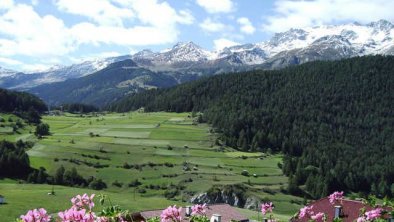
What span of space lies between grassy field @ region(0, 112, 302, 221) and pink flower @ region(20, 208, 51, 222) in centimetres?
8130

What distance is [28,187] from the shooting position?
109 metres

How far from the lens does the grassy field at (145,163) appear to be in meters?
105

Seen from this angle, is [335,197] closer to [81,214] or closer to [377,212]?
[377,212]

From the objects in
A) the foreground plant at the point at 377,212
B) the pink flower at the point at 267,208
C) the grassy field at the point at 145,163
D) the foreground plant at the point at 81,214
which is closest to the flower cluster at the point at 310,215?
the pink flower at the point at 267,208

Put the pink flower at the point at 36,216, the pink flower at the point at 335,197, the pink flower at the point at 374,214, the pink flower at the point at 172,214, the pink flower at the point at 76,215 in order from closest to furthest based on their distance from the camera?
the pink flower at the point at 36,216 < the pink flower at the point at 76,215 < the pink flower at the point at 172,214 < the pink flower at the point at 374,214 < the pink flower at the point at 335,197

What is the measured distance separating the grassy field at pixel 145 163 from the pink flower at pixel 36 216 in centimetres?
8130

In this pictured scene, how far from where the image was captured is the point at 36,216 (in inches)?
225

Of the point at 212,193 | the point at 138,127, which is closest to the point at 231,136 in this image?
the point at 138,127

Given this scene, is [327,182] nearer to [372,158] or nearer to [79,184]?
[372,158]

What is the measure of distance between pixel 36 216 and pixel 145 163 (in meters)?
137

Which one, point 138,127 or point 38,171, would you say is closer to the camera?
point 38,171

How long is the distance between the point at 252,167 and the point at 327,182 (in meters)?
21.2

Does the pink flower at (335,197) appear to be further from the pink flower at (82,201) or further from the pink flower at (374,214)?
the pink flower at (82,201)

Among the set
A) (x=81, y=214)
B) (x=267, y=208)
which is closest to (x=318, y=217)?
(x=267, y=208)
